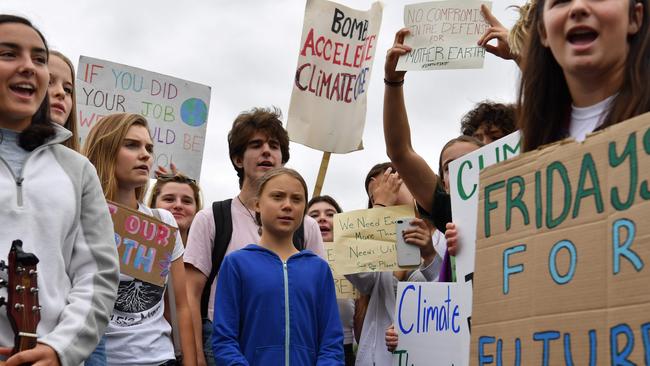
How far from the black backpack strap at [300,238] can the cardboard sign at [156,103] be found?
1.97 meters

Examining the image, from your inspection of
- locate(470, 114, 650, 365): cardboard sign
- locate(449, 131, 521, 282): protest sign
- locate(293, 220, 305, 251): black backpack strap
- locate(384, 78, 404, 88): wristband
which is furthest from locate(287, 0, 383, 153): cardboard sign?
locate(470, 114, 650, 365): cardboard sign

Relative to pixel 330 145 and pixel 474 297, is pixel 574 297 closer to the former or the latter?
pixel 474 297

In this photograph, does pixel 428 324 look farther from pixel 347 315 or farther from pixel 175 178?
pixel 175 178

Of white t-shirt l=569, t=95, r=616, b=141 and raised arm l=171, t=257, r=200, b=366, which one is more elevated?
white t-shirt l=569, t=95, r=616, b=141

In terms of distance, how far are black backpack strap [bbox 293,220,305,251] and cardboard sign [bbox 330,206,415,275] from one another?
557mm

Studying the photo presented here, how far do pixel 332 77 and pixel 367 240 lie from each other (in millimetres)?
1844

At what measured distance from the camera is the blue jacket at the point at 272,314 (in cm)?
399

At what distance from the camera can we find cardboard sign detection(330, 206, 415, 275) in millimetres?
5109

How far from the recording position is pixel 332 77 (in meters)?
6.65

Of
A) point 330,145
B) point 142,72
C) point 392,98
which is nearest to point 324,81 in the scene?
point 330,145

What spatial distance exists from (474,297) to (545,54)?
76 cm

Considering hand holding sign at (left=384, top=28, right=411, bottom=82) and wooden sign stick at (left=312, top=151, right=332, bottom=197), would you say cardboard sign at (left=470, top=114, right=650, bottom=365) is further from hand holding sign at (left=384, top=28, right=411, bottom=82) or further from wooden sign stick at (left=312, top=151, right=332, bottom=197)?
wooden sign stick at (left=312, top=151, right=332, bottom=197)

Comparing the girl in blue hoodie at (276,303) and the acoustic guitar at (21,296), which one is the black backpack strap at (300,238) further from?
the acoustic guitar at (21,296)

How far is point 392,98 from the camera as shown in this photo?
13.2ft
